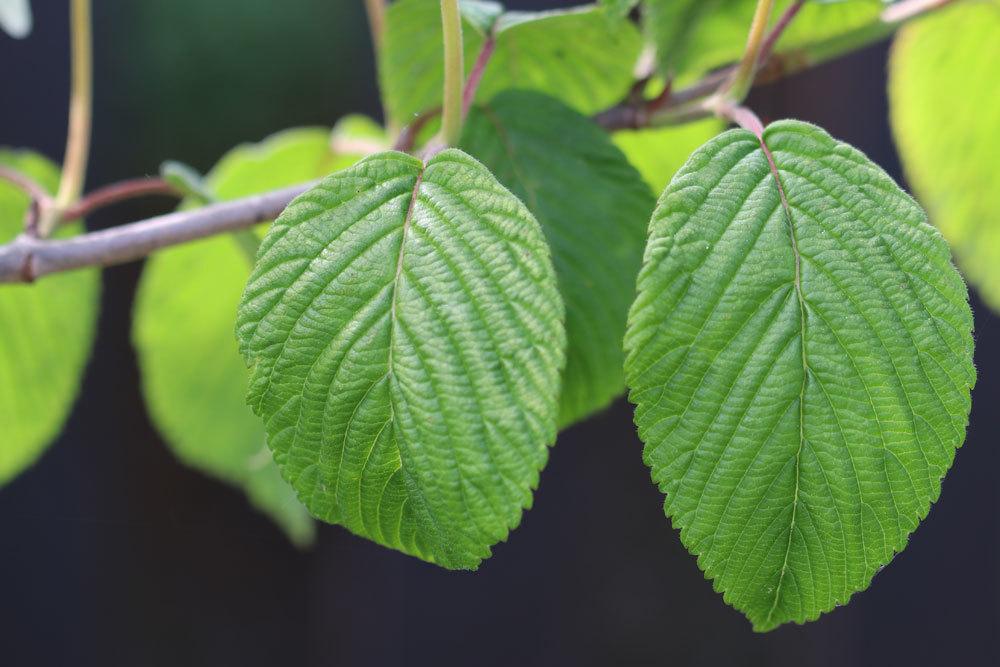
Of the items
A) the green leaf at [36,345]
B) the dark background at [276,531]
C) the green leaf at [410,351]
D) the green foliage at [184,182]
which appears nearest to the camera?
the green leaf at [410,351]

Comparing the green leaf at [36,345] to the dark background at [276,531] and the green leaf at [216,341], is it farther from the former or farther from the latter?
the dark background at [276,531]

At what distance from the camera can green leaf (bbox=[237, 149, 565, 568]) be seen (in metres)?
0.18

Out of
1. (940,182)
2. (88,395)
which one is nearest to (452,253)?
(940,182)

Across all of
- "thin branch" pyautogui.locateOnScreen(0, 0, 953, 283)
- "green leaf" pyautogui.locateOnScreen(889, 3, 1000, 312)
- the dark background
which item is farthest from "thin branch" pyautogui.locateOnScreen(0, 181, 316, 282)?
the dark background

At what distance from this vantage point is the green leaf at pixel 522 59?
1.01ft

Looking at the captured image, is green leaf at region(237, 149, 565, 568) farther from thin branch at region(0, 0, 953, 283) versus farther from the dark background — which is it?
the dark background

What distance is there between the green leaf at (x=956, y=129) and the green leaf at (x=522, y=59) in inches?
5.4

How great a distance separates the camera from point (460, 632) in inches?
53.2

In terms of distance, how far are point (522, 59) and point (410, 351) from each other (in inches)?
6.5

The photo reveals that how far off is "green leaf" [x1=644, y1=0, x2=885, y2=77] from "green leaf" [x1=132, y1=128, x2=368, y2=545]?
0.54ft

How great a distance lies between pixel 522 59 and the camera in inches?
12.8

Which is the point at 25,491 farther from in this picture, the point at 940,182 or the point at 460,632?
the point at 940,182

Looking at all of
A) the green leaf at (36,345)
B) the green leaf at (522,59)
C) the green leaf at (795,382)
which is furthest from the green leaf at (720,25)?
the green leaf at (36,345)

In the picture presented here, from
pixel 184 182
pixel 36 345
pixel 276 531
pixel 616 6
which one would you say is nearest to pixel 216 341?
pixel 36 345
